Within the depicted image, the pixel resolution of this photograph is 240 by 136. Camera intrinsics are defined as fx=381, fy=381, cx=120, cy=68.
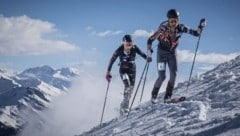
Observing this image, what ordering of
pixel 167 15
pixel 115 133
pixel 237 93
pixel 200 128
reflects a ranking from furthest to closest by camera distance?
pixel 167 15, pixel 237 93, pixel 115 133, pixel 200 128

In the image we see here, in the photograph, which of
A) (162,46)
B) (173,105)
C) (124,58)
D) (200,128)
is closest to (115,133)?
(173,105)

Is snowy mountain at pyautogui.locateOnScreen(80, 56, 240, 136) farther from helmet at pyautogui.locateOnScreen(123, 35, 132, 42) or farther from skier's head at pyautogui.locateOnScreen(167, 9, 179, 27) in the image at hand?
helmet at pyautogui.locateOnScreen(123, 35, 132, 42)

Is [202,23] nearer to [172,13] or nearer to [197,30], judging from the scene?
[197,30]

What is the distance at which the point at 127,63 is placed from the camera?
1688 cm

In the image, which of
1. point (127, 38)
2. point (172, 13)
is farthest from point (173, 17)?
point (127, 38)

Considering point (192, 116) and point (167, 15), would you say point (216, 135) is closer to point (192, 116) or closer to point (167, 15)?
point (192, 116)

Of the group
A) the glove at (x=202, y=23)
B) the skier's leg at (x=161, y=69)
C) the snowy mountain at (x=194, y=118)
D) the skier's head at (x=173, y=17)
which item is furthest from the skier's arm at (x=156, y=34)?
the snowy mountain at (x=194, y=118)

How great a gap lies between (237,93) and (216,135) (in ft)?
16.2

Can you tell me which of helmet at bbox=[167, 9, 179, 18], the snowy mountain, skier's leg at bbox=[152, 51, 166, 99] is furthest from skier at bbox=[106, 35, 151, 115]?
helmet at bbox=[167, 9, 179, 18]

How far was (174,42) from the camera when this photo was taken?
14320 mm

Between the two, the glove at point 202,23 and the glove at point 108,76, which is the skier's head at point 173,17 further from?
the glove at point 108,76

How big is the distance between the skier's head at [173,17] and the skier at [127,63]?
2.92m

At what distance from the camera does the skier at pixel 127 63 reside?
16.6m

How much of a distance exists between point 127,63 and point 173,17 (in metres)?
3.77
